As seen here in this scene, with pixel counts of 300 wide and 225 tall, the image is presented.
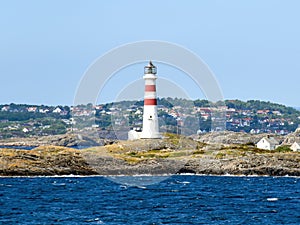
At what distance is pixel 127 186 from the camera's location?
75312mm

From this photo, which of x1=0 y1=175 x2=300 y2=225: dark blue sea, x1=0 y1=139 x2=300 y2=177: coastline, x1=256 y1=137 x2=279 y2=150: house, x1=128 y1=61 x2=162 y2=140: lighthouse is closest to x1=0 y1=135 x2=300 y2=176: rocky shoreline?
x1=0 y1=139 x2=300 y2=177: coastline

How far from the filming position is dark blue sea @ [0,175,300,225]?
53.5 metres

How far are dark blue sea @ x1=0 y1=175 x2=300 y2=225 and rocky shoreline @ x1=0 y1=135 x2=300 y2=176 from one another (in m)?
2.05

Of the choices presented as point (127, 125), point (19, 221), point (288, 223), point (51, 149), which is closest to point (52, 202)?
point (19, 221)

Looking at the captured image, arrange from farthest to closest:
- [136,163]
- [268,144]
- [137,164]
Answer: [268,144]
[136,163]
[137,164]

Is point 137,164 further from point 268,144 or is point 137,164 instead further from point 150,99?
point 268,144

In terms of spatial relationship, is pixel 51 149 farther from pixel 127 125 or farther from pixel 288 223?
pixel 127 125

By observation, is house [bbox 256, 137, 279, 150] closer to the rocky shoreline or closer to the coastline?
the rocky shoreline

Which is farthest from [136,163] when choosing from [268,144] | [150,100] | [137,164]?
[268,144]

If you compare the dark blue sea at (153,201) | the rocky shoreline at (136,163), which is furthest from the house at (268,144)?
the dark blue sea at (153,201)

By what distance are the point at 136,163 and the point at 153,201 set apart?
21.3 metres

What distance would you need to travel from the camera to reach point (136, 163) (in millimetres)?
84438

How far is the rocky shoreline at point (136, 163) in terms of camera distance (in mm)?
81750

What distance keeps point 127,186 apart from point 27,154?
12982 millimetres
